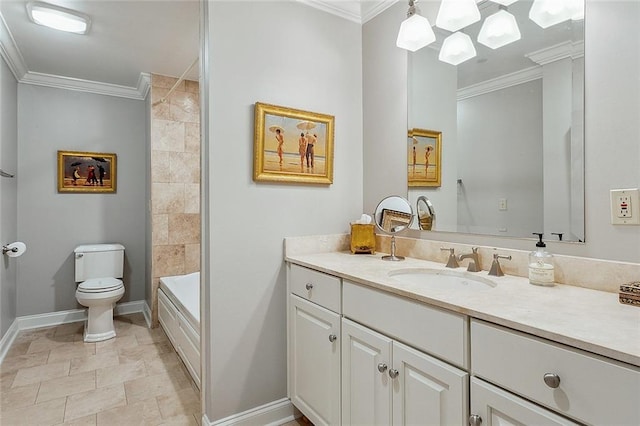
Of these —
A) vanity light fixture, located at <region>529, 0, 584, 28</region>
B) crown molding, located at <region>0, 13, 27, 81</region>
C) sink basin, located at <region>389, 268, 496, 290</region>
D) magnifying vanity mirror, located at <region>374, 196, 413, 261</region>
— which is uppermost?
crown molding, located at <region>0, 13, 27, 81</region>

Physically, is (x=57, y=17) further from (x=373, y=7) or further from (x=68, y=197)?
(x=373, y=7)

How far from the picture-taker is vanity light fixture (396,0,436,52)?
1.77 metres

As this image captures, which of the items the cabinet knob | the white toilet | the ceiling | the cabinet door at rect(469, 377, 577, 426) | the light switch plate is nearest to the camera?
the cabinet door at rect(469, 377, 577, 426)

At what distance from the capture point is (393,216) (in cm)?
196

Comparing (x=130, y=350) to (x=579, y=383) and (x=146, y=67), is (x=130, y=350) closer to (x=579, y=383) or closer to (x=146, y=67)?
(x=146, y=67)

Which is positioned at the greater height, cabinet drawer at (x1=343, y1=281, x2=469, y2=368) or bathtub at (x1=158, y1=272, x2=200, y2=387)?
cabinet drawer at (x1=343, y1=281, x2=469, y2=368)

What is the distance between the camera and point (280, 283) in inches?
77.5

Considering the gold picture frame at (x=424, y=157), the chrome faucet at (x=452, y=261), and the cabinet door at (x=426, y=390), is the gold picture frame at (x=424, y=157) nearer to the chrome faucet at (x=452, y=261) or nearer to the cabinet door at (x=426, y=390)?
the chrome faucet at (x=452, y=261)

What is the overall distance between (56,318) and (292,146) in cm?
332

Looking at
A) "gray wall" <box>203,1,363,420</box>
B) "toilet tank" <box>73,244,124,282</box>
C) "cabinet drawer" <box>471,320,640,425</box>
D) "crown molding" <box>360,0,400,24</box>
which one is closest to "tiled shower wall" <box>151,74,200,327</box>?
"toilet tank" <box>73,244,124,282</box>

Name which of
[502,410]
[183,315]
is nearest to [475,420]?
[502,410]

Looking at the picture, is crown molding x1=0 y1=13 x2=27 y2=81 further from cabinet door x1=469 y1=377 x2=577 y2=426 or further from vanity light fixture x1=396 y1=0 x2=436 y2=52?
cabinet door x1=469 y1=377 x2=577 y2=426

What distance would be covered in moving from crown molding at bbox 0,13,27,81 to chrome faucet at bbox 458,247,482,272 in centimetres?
329

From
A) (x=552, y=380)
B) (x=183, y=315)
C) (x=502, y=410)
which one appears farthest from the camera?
(x=183, y=315)
